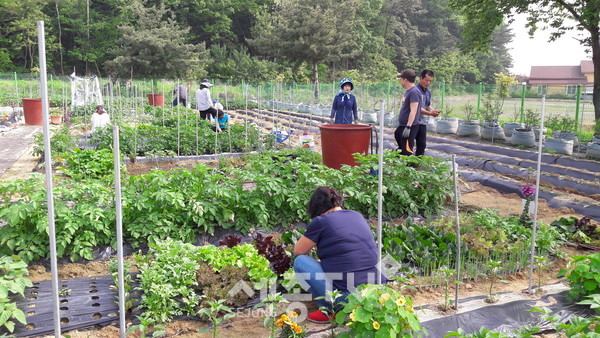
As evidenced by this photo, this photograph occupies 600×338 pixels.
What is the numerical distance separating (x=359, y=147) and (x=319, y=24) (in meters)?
25.4

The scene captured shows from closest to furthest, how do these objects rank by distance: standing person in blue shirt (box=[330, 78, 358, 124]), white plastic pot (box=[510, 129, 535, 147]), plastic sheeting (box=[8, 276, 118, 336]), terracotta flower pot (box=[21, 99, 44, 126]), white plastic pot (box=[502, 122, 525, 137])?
plastic sheeting (box=[8, 276, 118, 336]) → standing person in blue shirt (box=[330, 78, 358, 124]) → white plastic pot (box=[510, 129, 535, 147]) → white plastic pot (box=[502, 122, 525, 137]) → terracotta flower pot (box=[21, 99, 44, 126])

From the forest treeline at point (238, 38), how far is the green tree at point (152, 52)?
7 cm

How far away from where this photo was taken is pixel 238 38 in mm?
47281

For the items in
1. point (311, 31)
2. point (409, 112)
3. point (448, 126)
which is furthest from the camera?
point (311, 31)

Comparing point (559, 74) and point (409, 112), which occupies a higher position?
point (559, 74)

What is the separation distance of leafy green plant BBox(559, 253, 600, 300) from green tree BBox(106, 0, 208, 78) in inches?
1197

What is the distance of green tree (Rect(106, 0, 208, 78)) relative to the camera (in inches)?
1199

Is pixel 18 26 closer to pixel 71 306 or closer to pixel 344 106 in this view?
pixel 344 106

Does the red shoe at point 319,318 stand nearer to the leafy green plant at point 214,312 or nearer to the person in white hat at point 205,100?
the leafy green plant at point 214,312

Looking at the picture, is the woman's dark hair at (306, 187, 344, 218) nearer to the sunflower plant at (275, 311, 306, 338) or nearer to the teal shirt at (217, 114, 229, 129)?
the sunflower plant at (275, 311, 306, 338)

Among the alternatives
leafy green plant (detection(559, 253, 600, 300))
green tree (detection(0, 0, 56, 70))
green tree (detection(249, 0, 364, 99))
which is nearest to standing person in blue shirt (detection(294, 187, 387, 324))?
leafy green plant (detection(559, 253, 600, 300))

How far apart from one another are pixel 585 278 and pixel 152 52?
3154cm

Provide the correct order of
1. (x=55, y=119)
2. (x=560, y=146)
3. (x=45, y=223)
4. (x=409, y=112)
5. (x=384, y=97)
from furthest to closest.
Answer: (x=384, y=97), (x=55, y=119), (x=560, y=146), (x=409, y=112), (x=45, y=223)

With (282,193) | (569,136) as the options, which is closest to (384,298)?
(282,193)
